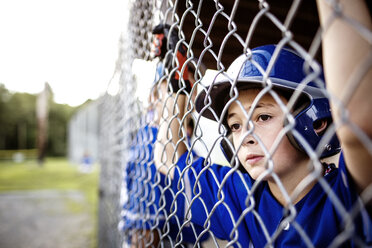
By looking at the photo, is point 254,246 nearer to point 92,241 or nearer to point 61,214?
→ point 92,241

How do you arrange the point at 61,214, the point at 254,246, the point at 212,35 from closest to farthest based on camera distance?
the point at 254,246 < the point at 212,35 < the point at 61,214

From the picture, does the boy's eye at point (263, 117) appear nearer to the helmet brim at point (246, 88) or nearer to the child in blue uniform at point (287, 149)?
the child in blue uniform at point (287, 149)

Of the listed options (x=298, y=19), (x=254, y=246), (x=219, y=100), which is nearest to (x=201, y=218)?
(x=254, y=246)

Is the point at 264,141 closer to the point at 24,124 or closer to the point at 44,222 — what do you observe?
the point at 44,222

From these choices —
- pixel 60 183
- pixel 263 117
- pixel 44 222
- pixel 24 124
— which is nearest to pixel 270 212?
pixel 263 117

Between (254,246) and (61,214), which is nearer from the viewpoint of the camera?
(254,246)

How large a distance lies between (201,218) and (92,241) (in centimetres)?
392

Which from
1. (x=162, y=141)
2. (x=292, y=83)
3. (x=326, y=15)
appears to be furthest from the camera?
(x=162, y=141)

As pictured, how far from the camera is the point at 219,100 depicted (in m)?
1.50

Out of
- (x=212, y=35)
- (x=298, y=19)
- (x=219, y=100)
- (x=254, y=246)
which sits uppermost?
(x=298, y=19)

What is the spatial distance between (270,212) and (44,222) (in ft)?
19.0

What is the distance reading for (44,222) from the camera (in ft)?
18.6

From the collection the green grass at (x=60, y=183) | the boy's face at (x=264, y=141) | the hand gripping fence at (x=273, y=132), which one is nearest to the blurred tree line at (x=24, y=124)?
the green grass at (x=60, y=183)

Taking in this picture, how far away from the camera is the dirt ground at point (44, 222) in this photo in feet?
15.0
